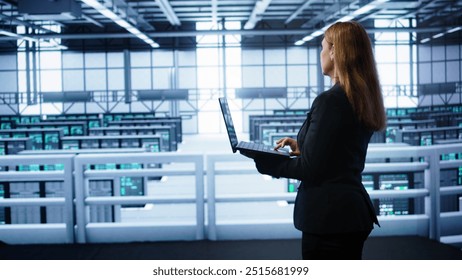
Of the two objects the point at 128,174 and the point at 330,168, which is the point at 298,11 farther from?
the point at 330,168

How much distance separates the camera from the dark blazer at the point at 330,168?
1.30 m

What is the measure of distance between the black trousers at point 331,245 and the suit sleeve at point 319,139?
0.18 m

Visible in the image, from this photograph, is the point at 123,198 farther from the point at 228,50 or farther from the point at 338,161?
the point at 228,50

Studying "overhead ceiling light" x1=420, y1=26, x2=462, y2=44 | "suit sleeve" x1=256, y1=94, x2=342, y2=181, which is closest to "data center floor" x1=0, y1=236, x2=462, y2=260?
→ "overhead ceiling light" x1=420, y1=26, x2=462, y2=44

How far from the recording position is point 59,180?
10.6ft

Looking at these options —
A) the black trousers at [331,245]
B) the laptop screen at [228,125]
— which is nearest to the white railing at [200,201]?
the laptop screen at [228,125]

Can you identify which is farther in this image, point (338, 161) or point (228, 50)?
point (228, 50)

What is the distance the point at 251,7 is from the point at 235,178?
25.6ft

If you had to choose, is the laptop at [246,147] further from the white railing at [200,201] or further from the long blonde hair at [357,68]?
the white railing at [200,201]

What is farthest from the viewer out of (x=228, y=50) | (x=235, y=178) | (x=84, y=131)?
(x=228, y=50)

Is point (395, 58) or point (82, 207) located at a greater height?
point (395, 58)

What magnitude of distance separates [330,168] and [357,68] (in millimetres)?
259

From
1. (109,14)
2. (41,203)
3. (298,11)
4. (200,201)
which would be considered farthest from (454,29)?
(298,11)
